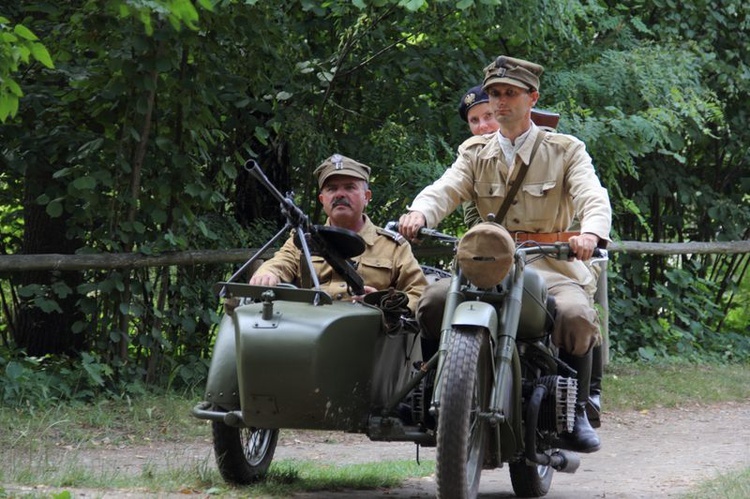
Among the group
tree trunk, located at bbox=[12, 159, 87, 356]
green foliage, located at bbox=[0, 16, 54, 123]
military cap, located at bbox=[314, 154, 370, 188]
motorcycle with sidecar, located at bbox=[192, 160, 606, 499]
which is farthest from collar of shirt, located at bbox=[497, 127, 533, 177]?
tree trunk, located at bbox=[12, 159, 87, 356]

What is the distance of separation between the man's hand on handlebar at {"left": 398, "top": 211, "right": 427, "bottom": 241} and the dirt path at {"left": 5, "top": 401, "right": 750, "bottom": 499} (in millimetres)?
1267

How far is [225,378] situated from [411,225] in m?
1.00

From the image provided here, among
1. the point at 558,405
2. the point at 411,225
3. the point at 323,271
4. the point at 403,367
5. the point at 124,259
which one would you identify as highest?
the point at 411,225

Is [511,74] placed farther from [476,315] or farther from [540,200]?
[476,315]

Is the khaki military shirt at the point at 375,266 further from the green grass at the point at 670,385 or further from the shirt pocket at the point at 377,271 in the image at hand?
the green grass at the point at 670,385

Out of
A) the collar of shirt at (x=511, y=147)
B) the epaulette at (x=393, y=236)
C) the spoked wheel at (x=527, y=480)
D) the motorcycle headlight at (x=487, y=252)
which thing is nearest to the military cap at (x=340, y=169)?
the epaulette at (x=393, y=236)

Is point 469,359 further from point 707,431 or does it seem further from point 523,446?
point 707,431

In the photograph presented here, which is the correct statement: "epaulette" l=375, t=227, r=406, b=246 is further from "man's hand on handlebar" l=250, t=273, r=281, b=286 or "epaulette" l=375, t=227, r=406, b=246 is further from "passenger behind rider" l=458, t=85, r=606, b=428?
"man's hand on handlebar" l=250, t=273, r=281, b=286

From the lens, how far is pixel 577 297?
5316 millimetres

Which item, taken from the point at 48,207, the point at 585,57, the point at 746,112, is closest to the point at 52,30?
the point at 48,207

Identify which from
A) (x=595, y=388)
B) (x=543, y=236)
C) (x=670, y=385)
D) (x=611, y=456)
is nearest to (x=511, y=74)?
(x=543, y=236)

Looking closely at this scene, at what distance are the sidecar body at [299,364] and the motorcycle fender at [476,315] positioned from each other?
490 millimetres

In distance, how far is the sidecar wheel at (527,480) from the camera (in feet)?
18.7

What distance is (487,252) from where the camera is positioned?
15.4 ft
